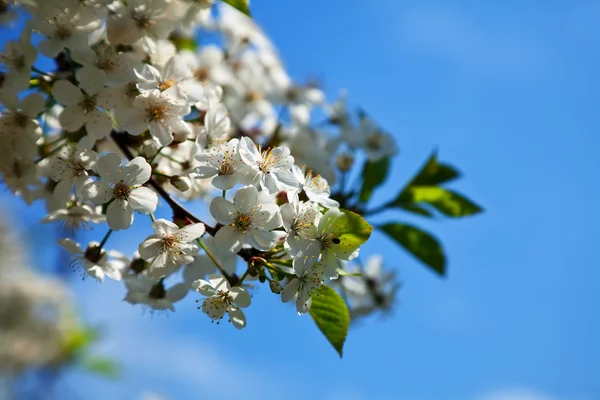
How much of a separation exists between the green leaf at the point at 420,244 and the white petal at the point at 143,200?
4.28ft

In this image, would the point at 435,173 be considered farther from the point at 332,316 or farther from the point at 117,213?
the point at 117,213

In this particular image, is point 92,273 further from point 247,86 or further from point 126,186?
point 247,86

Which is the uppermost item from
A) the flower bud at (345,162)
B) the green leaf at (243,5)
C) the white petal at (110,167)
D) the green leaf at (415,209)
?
the flower bud at (345,162)

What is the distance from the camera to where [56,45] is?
152 cm

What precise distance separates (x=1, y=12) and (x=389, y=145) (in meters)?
1.59

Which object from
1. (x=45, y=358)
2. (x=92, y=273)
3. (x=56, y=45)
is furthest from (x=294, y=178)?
(x=45, y=358)

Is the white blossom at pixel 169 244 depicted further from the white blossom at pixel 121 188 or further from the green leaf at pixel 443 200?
the green leaf at pixel 443 200

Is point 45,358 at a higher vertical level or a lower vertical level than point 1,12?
lower

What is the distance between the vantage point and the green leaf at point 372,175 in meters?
2.42

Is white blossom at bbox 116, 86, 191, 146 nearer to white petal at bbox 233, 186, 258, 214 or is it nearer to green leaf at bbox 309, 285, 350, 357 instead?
white petal at bbox 233, 186, 258, 214

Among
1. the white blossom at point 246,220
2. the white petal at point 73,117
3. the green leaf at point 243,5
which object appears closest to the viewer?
the white blossom at point 246,220

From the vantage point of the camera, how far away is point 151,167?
55.7 inches

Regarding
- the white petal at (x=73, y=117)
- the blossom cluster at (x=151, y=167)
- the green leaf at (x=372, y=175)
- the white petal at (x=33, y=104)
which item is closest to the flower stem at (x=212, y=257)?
the blossom cluster at (x=151, y=167)

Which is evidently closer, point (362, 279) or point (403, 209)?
point (403, 209)
